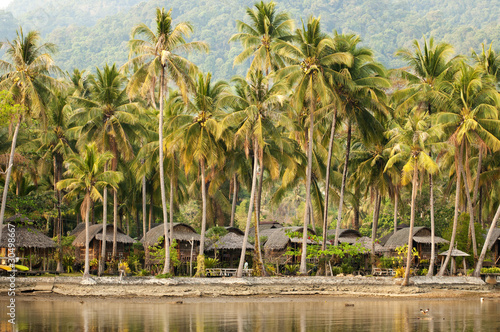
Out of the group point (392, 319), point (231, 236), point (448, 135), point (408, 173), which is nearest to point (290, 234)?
point (231, 236)

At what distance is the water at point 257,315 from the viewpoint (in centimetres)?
1898

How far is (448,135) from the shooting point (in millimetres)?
34312

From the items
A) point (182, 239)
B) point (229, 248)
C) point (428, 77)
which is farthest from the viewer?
point (229, 248)

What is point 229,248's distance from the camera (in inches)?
1497

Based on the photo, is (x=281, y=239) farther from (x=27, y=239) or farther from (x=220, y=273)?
(x=27, y=239)

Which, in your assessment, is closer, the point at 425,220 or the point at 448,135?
the point at 448,135

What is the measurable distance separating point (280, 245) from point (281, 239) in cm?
67

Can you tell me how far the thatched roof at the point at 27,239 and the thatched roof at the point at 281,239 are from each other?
14.6 m

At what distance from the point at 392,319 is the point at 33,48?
24.5 meters

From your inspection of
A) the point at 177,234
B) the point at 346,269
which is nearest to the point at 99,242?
the point at 177,234

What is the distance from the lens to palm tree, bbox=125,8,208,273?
100 ft

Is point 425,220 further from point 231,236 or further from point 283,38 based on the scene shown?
A: point 283,38

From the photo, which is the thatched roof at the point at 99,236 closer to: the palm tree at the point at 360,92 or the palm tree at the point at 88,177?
the palm tree at the point at 88,177

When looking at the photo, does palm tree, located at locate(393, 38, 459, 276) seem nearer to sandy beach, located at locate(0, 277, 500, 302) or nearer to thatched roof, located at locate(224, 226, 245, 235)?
sandy beach, located at locate(0, 277, 500, 302)
